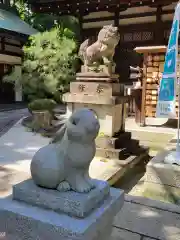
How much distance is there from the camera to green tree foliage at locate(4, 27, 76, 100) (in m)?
8.81

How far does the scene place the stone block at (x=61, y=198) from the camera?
5.36 ft

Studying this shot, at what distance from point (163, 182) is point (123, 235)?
3.87 ft

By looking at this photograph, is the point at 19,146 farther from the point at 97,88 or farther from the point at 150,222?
the point at 150,222

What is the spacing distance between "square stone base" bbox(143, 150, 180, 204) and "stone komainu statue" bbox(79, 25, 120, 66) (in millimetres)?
3276

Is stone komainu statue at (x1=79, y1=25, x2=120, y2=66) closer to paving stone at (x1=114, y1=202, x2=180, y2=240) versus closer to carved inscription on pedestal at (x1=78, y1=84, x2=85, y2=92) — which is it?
carved inscription on pedestal at (x1=78, y1=84, x2=85, y2=92)

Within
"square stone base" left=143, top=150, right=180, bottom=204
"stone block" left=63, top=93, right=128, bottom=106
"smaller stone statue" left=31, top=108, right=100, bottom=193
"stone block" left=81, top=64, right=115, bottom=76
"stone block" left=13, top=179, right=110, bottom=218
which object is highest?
"stone block" left=81, top=64, right=115, bottom=76

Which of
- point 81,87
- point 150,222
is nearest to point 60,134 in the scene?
point 150,222

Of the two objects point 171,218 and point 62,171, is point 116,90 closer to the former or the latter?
point 171,218

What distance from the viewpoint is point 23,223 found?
165cm

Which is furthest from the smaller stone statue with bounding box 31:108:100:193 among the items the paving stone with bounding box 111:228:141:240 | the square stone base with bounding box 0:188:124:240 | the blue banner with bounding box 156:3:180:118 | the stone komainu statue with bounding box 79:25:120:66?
the stone komainu statue with bounding box 79:25:120:66

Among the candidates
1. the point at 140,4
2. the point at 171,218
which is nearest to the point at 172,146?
the point at 171,218

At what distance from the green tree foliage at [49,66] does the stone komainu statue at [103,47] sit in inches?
105

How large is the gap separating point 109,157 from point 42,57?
15.6 feet

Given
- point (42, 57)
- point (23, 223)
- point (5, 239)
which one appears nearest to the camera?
point (23, 223)
